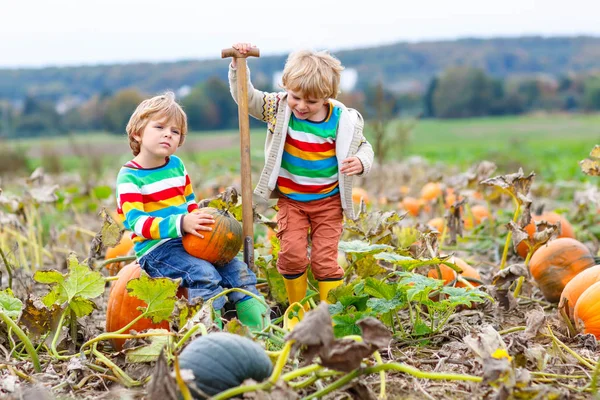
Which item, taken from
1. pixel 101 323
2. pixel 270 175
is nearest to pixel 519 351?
pixel 270 175

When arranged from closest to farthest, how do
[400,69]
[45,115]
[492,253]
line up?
[492,253] < [45,115] < [400,69]

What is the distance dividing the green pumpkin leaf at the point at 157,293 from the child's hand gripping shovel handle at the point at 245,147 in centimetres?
72

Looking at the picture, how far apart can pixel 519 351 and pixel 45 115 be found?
163 ft

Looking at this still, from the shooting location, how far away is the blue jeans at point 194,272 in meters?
3.21

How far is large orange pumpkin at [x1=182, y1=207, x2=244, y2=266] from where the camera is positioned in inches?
127

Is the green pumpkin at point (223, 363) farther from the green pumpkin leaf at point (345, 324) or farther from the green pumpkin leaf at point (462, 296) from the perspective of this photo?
the green pumpkin leaf at point (462, 296)

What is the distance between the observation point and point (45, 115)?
4825 cm

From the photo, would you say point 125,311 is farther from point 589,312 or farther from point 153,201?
point 589,312

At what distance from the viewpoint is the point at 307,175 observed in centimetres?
350

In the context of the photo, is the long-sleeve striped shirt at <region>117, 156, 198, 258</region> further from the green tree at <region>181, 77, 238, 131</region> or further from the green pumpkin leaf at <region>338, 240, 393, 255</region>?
the green tree at <region>181, 77, 238, 131</region>

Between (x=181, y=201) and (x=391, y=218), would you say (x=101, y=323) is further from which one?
(x=391, y=218)

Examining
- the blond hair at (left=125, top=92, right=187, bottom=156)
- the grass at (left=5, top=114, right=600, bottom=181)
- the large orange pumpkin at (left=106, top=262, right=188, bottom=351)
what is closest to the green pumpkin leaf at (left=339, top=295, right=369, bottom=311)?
the large orange pumpkin at (left=106, top=262, right=188, bottom=351)

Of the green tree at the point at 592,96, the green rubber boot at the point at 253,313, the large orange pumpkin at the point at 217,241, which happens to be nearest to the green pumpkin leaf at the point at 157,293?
the large orange pumpkin at the point at 217,241

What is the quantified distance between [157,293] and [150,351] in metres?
0.29
